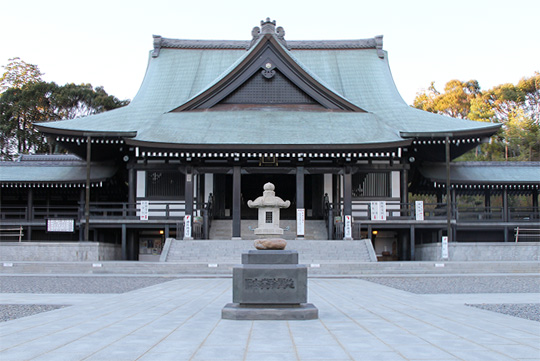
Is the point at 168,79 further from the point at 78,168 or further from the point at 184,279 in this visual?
the point at 184,279

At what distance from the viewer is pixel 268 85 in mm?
29859

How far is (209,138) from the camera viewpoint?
26.2 metres

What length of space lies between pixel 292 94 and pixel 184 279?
1453 centimetres

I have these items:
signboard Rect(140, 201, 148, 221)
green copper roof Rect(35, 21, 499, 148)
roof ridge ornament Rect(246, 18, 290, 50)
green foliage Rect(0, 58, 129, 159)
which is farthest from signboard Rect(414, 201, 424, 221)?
green foliage Rect(0, 58, 129, 159)

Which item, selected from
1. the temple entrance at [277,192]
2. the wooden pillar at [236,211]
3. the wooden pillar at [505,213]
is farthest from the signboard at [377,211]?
the wooden pillar at [505,213]

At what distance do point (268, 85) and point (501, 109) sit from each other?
39.7 meters

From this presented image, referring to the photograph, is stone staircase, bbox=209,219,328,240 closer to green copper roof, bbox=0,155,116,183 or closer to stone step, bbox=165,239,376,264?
stone step, bbox=165,239,376,264

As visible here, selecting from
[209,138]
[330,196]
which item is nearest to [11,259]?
[209,138]

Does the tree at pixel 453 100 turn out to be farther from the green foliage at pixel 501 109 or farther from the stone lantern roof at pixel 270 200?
the stone lantern roof at pixel 270 200

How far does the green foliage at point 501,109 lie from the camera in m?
52.5

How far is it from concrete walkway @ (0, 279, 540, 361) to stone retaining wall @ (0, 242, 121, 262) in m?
Answer: 13.0

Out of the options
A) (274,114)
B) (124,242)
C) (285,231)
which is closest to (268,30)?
(274,114)

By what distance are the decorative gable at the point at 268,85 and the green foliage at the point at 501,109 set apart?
26747 mm

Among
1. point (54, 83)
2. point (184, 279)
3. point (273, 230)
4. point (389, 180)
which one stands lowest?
point (184, 279)
